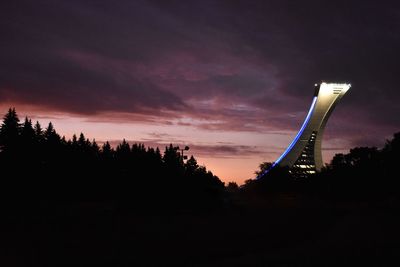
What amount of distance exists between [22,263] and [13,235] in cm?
600

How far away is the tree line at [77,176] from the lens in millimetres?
26062

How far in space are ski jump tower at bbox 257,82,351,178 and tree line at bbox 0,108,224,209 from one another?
45.7m

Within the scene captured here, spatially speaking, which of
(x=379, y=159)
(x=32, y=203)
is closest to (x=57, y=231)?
(x=32, y=203)

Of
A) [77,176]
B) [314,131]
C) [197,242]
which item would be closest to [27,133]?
[77,176]

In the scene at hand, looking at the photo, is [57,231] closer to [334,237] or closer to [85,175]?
[334,237]

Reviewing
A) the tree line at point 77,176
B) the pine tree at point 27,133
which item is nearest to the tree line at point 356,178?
the tree line at point 77,176

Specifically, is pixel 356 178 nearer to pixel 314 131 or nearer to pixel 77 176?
pixel 77 176

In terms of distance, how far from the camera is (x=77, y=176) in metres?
48.2

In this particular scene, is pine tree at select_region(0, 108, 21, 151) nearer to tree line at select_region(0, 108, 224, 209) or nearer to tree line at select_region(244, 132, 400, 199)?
tree line at select_region(0, 108, 224, 209)

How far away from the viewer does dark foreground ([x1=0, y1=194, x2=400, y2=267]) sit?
11.7 m

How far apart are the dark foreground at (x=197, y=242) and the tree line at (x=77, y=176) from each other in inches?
126

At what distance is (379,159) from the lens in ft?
148

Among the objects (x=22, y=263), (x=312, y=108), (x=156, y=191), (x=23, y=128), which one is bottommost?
(x=22, y=263)

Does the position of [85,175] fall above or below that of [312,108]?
below
